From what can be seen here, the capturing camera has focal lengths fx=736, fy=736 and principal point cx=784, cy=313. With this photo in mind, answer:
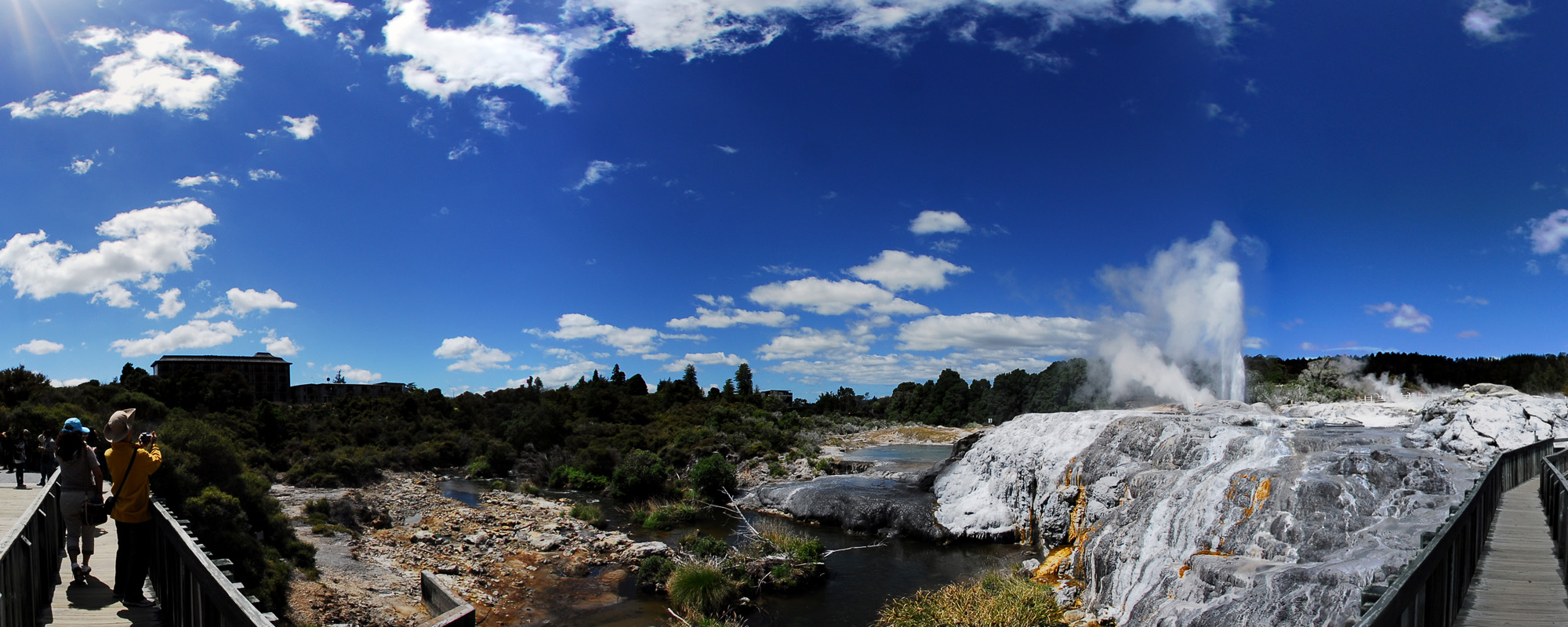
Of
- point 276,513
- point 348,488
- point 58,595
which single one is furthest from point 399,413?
point 58,595

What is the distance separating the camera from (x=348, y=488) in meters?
37.1

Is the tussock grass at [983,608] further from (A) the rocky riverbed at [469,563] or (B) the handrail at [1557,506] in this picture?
(A) the rocky riverbed at [469,563]

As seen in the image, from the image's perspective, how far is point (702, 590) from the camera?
59.3ft

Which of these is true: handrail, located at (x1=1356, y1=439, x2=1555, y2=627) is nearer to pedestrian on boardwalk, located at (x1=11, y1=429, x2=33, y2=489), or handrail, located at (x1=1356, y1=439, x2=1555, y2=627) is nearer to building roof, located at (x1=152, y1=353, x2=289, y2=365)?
pedestrian on boardwalk, located at (x1=11, y1=429, x2=33, y2=489)

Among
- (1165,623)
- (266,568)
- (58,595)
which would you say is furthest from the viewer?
(266,568)

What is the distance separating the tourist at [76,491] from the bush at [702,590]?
40.0 ft

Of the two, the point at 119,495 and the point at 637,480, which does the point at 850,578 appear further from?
the point at 119,495

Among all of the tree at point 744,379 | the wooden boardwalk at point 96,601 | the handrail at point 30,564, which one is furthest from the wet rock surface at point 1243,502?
the tree at point 744,379

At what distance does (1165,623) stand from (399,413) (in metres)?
64.8

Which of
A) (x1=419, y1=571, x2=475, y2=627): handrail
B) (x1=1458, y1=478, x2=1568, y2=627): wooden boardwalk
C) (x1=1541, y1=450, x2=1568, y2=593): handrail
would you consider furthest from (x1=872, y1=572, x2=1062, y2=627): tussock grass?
(x1=419, y1=571, x2=475, y2=627): handrail

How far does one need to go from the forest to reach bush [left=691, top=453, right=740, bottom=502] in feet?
4.45

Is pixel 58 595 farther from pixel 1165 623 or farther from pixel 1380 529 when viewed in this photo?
pixel 1380 529

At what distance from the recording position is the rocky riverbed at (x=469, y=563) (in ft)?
59.0

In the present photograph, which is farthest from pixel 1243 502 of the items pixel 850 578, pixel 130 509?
pixel 130 509
